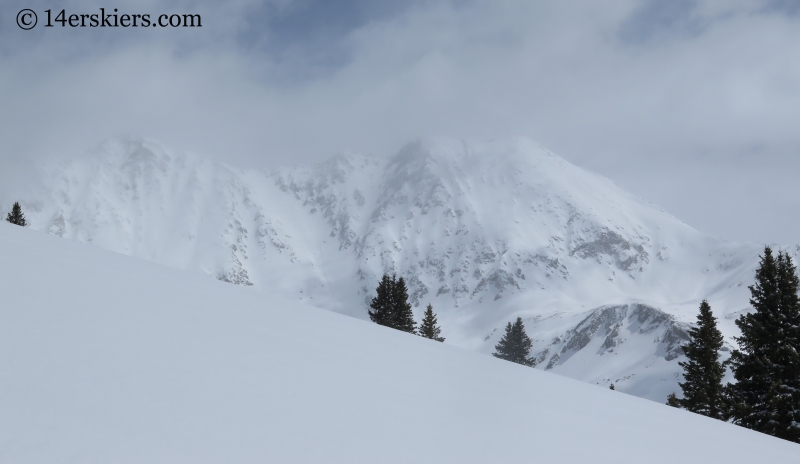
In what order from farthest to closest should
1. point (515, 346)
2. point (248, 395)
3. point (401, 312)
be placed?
point (515, 346)
point (401, 312)
point (248, 395)

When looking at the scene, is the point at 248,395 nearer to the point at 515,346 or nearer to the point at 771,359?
the point at 771,359

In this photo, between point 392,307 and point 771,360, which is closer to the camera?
point 771,360

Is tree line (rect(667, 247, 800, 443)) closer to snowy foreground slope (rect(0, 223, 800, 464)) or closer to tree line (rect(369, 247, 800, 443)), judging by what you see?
tree line (rect(369, 247, 800, 443))

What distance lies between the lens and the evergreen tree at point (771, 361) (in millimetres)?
17375

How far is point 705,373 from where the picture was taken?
25.5m

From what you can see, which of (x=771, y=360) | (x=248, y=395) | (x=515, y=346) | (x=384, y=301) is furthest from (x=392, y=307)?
(x=248, y=395)

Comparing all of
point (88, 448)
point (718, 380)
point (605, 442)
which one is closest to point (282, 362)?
point (88, 448)

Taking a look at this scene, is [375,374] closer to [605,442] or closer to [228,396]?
[228,396]

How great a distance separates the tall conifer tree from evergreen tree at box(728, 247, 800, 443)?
5.40 m

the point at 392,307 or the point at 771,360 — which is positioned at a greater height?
the point at 392,307

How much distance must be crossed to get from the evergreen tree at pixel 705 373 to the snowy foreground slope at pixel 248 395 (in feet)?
61.1

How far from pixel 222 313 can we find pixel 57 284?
1884mm

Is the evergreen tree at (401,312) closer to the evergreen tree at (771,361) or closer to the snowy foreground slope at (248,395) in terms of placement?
the evergreen tree at (771,361)

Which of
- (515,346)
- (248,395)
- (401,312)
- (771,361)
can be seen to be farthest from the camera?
(515,346)
